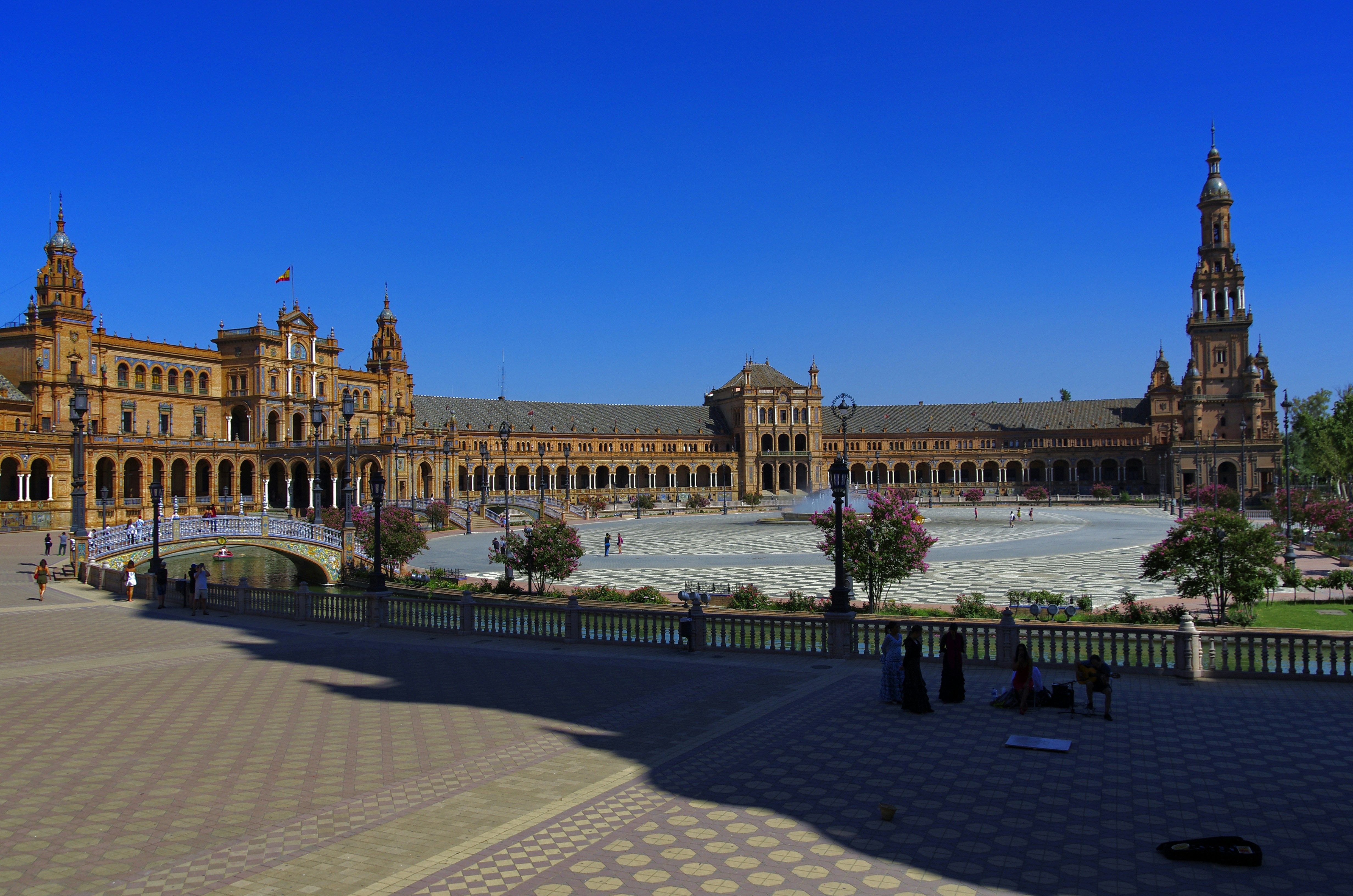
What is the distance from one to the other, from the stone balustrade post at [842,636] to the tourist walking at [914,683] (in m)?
4.41

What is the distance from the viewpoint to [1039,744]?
11.3 metres

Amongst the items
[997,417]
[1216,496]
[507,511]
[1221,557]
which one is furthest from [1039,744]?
[997,417]

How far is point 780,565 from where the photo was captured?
4297 centimetres

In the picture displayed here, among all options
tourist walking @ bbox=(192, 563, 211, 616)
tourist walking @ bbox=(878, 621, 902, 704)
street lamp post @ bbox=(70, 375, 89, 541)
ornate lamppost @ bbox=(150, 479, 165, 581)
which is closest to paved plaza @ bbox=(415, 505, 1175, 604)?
ornate lamppost @ bbox=(150, 479, 165, 581)

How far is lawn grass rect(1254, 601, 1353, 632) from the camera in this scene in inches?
920

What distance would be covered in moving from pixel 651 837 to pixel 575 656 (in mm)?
9770

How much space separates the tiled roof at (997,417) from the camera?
126 m

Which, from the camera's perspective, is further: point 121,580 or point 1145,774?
point 121,580

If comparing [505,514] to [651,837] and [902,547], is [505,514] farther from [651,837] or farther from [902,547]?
[651,837]

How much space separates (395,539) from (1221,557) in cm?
2898

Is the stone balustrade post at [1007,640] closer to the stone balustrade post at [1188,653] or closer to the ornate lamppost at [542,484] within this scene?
the stone balustrade post at [1188,653]

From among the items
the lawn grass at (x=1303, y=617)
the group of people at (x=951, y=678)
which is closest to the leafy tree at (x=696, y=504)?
the lawn grass at (x=1303, y=617)

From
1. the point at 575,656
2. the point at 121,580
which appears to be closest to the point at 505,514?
the point at 121,580

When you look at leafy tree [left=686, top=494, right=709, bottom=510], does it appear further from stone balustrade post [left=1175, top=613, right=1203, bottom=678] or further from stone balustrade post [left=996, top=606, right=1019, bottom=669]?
stone balustrade post [left=1175, top=613, right=1203, bottom=678]
